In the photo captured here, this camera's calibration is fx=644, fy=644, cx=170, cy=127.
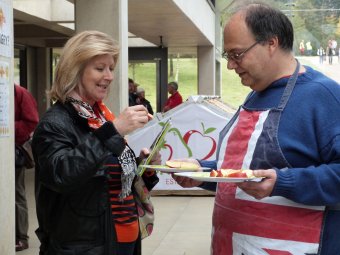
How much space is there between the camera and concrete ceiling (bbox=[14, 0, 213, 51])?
13.6 m

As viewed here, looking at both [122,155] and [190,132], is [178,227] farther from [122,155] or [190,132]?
[122,155]

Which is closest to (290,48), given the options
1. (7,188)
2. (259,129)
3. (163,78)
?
(259,129)

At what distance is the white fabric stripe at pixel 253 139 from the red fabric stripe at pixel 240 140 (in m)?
0.02

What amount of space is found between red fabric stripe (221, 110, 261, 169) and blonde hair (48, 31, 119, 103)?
30.5 inches

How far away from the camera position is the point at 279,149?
2.35 metres

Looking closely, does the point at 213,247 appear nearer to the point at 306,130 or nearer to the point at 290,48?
the point at 306,130

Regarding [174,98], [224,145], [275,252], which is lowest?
[275,252]

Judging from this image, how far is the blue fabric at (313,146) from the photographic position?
7.41 feet

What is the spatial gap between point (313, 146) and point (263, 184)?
270 mm

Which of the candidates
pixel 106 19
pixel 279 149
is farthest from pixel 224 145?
pixel 106 19

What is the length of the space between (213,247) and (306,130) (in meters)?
0.67

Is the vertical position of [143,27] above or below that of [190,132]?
above

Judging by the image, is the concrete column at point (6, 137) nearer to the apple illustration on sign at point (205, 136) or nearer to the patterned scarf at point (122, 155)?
the patterned scarf at point (122, 155)

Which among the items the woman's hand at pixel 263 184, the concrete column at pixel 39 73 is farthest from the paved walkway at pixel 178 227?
the concrete column at pixel 39 73
